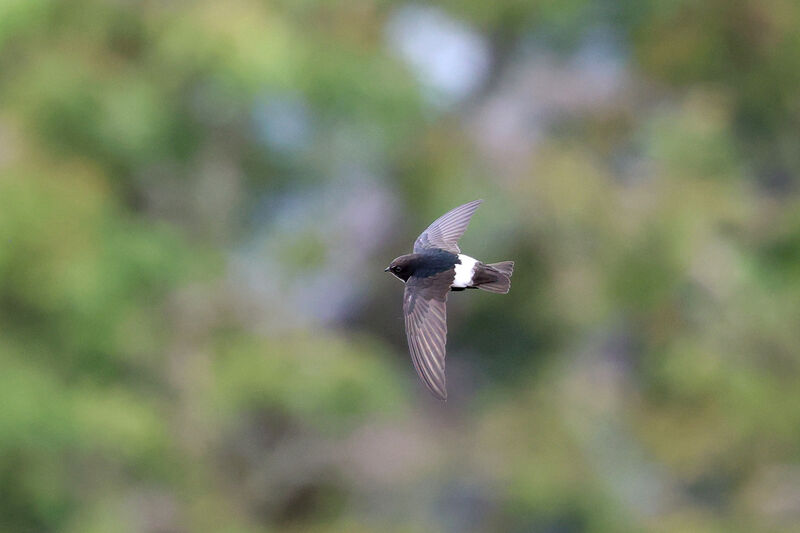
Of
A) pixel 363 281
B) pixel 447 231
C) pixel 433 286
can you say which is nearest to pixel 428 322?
pixel 433 286

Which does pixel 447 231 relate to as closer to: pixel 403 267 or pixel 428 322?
pixel 403 267

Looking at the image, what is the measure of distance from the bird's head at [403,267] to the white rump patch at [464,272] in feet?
0.34

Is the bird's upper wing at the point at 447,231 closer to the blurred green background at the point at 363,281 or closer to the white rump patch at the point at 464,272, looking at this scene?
the white rump patch at the point at 464,272

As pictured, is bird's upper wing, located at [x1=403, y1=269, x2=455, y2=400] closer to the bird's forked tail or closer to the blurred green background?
the bird's forked tail

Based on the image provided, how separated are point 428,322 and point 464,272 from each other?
0.53 ft

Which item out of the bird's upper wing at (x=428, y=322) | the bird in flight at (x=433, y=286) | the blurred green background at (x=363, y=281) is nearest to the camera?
the bird's upper wing at (x=428, y=322)

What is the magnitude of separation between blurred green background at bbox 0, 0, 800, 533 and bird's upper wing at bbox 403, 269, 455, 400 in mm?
5996

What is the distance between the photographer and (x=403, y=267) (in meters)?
3.29

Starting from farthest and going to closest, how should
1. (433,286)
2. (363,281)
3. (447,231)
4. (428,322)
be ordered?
1. (363,281)
2. (447,231)
3. (433,286)
4. (428,322)

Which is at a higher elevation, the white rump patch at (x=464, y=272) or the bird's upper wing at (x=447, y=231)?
the bird's upper wing at (x=447, y=231)

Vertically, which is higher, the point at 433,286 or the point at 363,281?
the point at 363,281

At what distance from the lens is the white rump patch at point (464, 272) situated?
3141mm

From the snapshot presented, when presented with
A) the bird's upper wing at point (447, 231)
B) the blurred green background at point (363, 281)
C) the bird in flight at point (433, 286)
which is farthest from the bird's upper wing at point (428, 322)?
the blurred green background at point (363, 281)

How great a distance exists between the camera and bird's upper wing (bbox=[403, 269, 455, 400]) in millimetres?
2822
